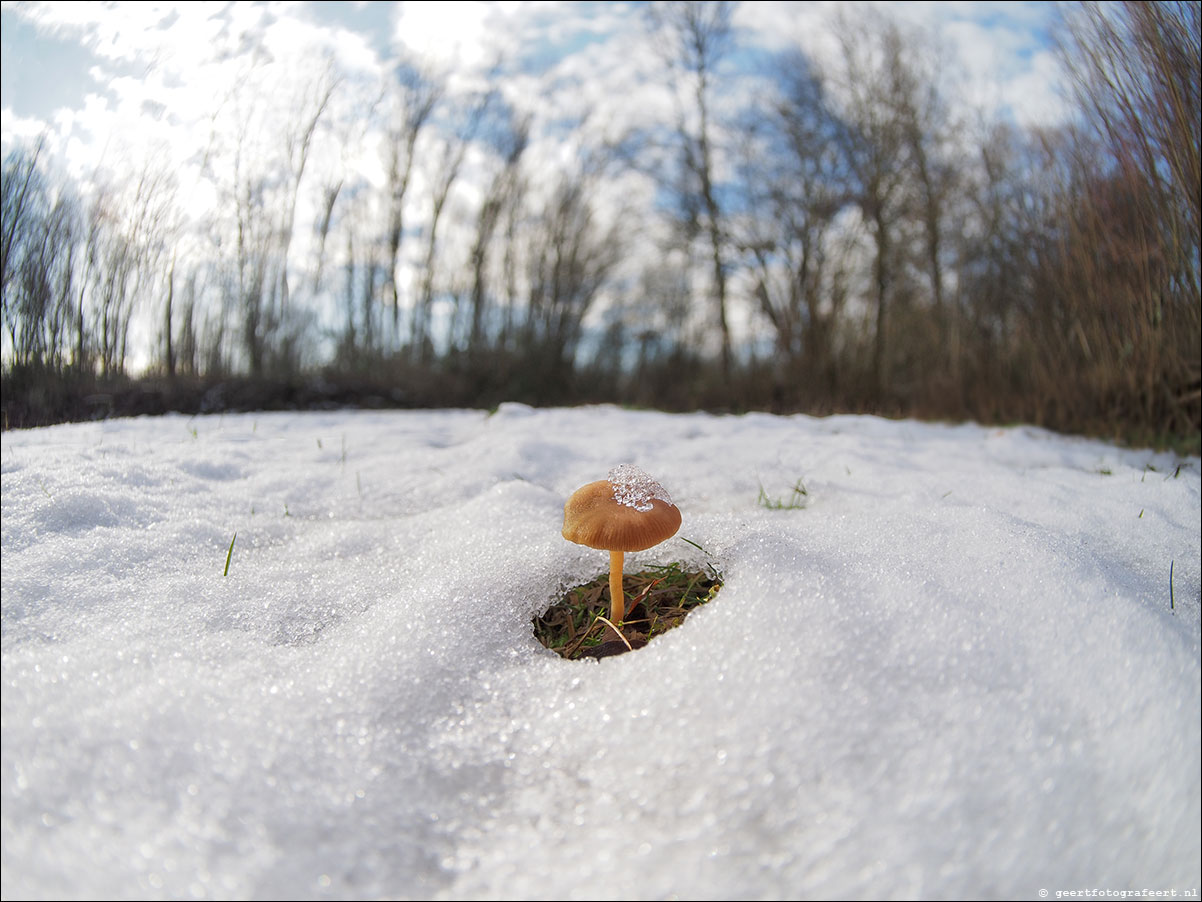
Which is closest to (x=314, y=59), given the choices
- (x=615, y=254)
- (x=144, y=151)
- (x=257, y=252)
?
(x=257, y=252)

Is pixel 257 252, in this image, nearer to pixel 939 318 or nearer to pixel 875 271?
pixel 939 318

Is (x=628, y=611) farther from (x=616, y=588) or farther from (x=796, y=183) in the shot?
(x=796, y=183)

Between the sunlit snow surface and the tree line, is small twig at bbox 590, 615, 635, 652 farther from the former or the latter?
the tree line

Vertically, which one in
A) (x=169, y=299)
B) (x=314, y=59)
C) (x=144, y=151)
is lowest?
(x=169, y=299)

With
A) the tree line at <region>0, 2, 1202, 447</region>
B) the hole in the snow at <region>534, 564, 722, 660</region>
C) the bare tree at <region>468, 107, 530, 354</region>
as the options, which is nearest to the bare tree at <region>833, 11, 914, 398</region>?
the tree line at <region>0, 2, 1202, 447</region>

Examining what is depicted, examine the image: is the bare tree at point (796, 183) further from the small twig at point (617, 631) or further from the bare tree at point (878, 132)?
the small twig at point (617, 631)

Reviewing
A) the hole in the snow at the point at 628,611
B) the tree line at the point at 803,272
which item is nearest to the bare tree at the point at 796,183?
the tree line at the point at 803,272
